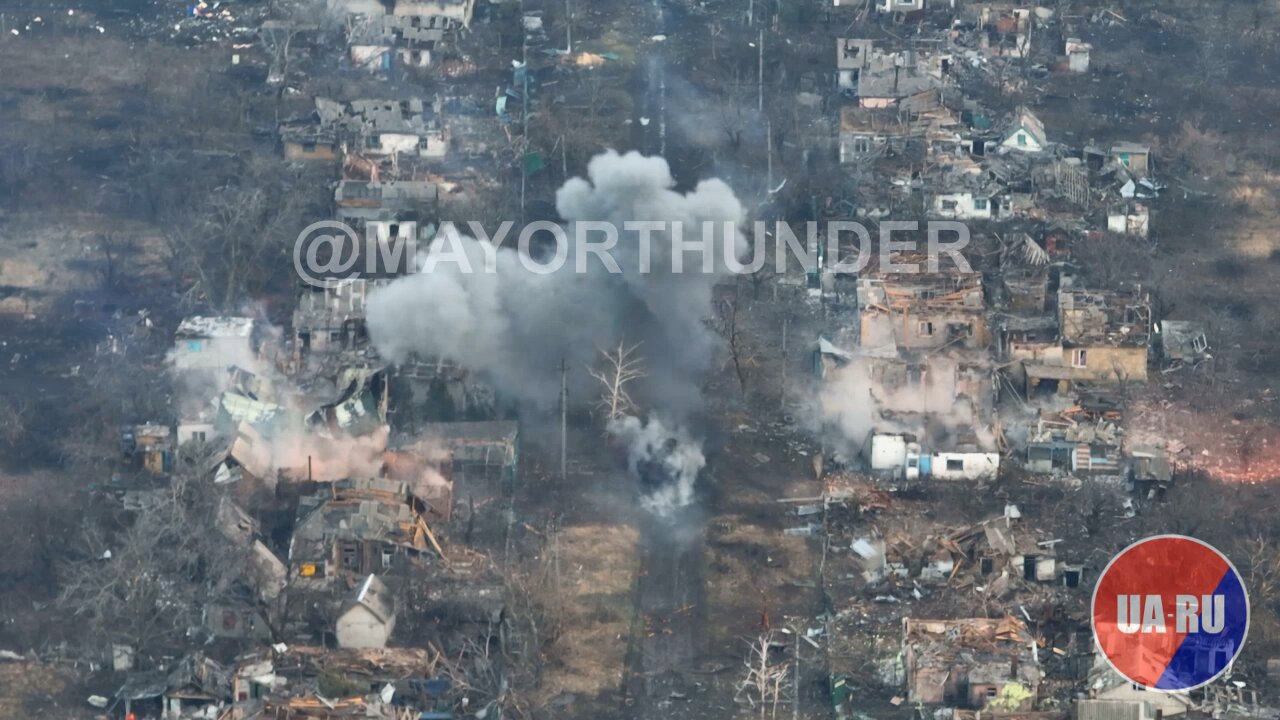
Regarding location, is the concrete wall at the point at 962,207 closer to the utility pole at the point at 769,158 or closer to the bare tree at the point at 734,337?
the utility pole at the point at 769,158

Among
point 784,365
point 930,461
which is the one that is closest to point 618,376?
point 784,365

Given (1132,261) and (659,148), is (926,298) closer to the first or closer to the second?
(1132,261)

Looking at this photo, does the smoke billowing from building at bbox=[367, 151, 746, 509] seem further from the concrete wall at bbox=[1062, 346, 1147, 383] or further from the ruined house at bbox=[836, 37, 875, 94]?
the ruined house at bbox=[836, 37, 875, 94]

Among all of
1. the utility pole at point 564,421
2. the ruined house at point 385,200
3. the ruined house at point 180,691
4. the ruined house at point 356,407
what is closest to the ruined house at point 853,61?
the ruined house at point 385,200

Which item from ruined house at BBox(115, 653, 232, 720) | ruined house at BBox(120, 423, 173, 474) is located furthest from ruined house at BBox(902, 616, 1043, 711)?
ruined house at BBox(120, 423, 173, 474)

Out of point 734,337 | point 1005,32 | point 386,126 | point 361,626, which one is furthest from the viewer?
point 1005,32

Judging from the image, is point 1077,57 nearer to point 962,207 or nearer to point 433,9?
point 962,207
